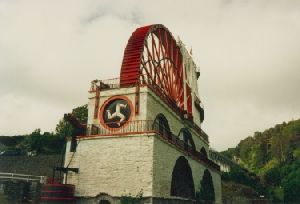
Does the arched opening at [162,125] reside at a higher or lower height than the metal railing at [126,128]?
higher

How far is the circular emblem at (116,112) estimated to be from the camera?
2534 centimetres

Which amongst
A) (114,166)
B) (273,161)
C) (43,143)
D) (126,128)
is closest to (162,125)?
(126,128)

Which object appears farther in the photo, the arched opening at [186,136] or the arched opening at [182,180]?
the arched opening at [186,136]

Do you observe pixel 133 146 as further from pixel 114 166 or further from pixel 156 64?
pixel 156 64

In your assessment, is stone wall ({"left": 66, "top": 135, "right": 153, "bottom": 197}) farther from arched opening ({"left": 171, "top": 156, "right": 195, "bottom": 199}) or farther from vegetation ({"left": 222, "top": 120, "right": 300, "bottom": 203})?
vegetation ({"left": 222, "top": 120, "right": 300, "bottom": 203})

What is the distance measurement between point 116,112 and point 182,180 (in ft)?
31.5

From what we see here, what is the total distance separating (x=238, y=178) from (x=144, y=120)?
44.3 meters

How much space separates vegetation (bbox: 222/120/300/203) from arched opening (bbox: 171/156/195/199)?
28308mm

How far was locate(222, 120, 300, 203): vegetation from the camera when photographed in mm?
58562

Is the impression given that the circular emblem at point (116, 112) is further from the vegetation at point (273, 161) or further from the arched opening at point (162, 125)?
the vegetation at point (273, 161)

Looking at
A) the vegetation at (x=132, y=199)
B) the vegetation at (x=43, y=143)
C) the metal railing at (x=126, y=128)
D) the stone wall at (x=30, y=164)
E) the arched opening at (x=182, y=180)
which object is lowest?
the vegetation at (x=132, y=199)

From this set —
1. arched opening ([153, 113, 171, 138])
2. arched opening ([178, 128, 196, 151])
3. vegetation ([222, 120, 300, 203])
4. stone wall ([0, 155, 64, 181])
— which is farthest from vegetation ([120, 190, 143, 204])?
vegetation ([222, 120, 300, 203])

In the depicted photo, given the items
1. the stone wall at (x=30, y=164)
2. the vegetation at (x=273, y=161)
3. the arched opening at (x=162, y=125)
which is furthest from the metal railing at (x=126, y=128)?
the vegetation at (x=273, y=161)

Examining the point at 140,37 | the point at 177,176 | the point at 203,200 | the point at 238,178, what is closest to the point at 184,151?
the point at 177,176
